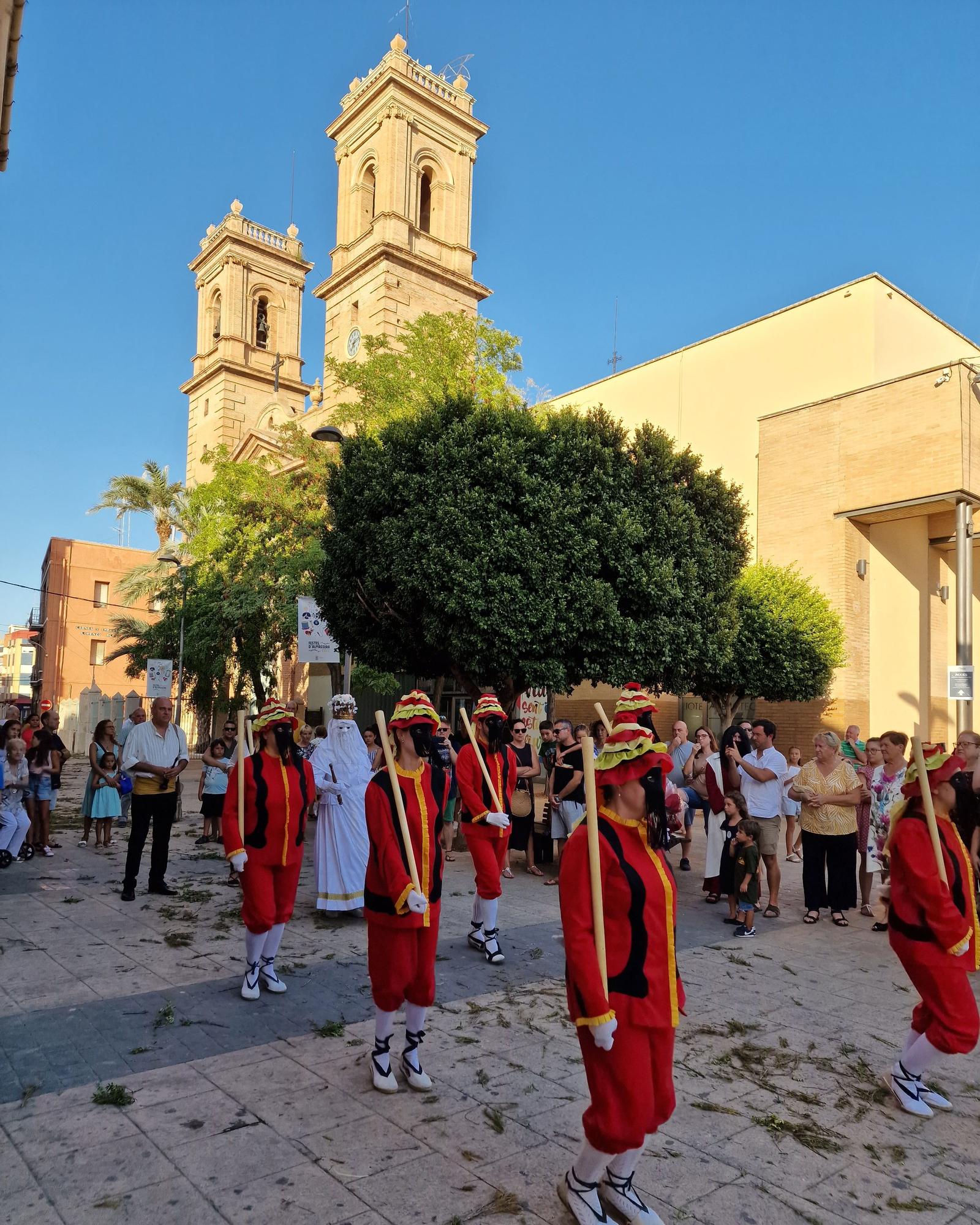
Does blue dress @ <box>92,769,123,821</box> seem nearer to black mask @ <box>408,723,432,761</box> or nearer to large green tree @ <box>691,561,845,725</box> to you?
black mask @ <box>408,723,432,761</box>

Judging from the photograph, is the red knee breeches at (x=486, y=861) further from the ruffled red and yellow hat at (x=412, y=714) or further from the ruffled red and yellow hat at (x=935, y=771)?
the ruffled red and yellow hat at (x=935, y=771)

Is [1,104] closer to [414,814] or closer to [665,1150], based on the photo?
[414,814]

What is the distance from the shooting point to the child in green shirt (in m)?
8.19

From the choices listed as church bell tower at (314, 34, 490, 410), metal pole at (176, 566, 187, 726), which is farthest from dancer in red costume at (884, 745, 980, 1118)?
church bell tower at (314, 34, 490, 410)

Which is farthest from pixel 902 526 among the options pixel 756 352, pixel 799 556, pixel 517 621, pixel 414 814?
pixel 414 814

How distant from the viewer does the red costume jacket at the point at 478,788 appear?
23.6ft

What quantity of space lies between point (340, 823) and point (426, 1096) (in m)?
4.05

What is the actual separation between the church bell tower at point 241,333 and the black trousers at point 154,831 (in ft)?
123

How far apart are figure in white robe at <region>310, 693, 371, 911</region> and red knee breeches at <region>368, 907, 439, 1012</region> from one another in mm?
3776

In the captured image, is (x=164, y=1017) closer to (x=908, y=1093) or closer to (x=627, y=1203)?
(x=627, y=1203)

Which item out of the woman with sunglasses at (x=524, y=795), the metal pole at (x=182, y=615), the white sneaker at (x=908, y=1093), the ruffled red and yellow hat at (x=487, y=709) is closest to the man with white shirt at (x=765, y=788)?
the woman with sunglasses at (x=524, y=795)

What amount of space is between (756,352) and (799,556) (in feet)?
25.4

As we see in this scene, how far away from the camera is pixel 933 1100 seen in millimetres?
4566

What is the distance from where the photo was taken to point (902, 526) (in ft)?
79.1
